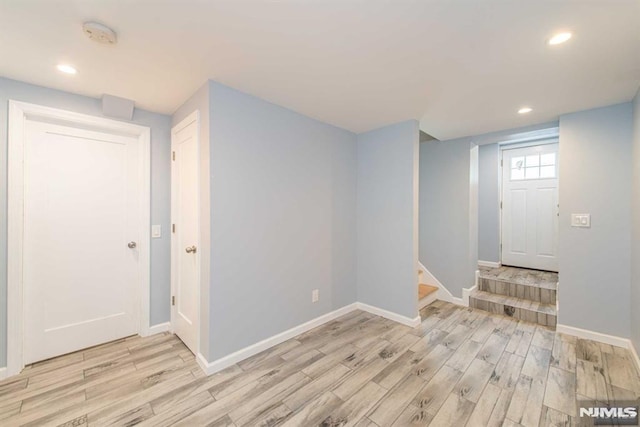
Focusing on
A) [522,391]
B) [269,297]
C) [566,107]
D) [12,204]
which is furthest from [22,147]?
[566,107]

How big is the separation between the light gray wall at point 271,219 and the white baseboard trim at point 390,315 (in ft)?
0.83

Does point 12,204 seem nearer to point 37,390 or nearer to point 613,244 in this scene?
point 37,390

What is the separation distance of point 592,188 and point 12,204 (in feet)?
17.2

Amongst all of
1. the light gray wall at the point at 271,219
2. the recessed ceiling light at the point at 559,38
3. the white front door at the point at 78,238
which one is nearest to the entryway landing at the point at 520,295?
the light gray wall at the point at 271,219

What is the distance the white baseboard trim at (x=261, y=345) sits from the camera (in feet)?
6.81

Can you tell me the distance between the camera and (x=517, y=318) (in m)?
3.11

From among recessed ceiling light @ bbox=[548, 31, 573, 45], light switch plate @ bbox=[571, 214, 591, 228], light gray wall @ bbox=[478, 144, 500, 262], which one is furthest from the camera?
light gray wall @ bbox=[478, 144, 500, 262]

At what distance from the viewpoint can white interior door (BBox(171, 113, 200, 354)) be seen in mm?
2258

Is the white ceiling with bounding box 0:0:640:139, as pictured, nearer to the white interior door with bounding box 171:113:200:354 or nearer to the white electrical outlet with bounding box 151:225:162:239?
the white interior door with bounding box 171:113:200:354

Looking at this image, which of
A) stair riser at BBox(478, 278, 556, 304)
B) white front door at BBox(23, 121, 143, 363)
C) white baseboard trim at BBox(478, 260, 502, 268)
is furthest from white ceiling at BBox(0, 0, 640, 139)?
white baseboard trim at BBox(478, 260, 502, 268)

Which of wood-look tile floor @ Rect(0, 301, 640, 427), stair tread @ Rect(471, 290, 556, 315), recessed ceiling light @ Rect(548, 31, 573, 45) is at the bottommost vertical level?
wood-look tile floor @ Rect(0, 301, 640, 427)

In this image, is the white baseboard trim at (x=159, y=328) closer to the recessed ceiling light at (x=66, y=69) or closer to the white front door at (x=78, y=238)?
the white front door at (x=78, y=238)

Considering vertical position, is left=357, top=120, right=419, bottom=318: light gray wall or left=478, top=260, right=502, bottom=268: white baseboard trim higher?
left=357, top=120, right=419, bottom=318: light gray wall

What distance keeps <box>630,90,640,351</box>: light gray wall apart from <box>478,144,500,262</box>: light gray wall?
6.94 ft
